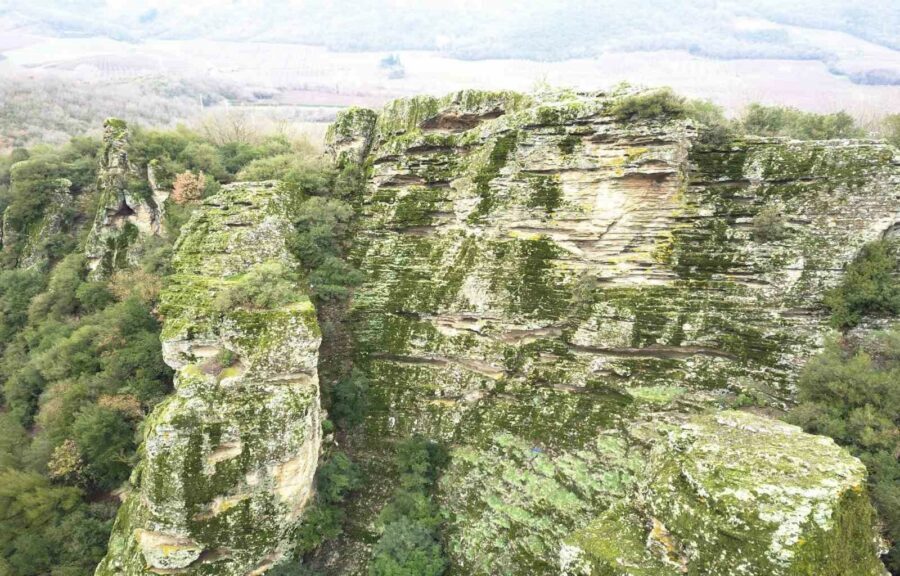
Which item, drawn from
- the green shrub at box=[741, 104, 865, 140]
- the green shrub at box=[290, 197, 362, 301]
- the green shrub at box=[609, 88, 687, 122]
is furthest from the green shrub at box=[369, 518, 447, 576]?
the green shrub at box=[741, 104, 865, 140]

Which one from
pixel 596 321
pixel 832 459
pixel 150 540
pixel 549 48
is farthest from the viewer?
pixel 549 48

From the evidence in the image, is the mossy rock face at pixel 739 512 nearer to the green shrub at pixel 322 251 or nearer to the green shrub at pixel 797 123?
the green shrub at pixel 322 251

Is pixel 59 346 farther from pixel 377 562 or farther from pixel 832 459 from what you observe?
pixel 832 459

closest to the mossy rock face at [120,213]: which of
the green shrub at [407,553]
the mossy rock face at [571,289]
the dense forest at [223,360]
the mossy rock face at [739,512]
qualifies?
the dense forest at [223,360]

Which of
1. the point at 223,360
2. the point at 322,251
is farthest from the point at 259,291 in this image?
the point at 322,251

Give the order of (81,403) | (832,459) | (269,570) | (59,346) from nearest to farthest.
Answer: (832,459), (269,570), (81,403), (59,346)

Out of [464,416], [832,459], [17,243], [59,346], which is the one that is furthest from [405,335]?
[17,243]
